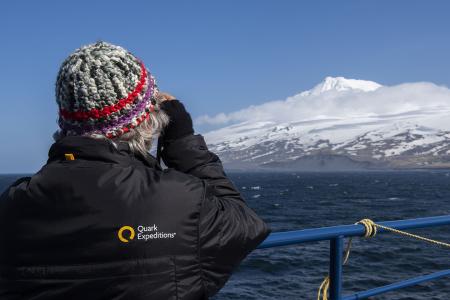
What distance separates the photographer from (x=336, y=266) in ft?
11.5

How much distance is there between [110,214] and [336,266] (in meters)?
2.16

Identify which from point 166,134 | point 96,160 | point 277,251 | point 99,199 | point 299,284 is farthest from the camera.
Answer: point 277,251

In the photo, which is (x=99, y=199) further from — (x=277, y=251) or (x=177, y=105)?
(x=277, y=251)

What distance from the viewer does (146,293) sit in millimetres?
1875

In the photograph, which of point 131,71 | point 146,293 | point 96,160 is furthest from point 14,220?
point 131,71

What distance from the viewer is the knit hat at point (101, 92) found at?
2.01 m

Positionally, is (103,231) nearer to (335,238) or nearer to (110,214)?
(110,214)

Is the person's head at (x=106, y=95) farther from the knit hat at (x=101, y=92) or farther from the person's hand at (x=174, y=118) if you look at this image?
the person's hand at (x=174, y=118)

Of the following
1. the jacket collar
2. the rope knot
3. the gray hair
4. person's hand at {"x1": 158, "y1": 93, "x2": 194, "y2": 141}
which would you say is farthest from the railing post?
the jacket collar

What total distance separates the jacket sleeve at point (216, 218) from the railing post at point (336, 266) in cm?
141

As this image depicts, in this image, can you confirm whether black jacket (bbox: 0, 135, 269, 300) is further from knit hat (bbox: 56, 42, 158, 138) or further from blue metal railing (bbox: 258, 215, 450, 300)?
blue metal railing (bbox: 258, 215, 450, 300)

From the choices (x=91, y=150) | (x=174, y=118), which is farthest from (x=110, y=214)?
(x=174, y=118)

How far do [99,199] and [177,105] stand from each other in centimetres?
67

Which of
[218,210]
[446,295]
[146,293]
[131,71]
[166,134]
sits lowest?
[446,295]
